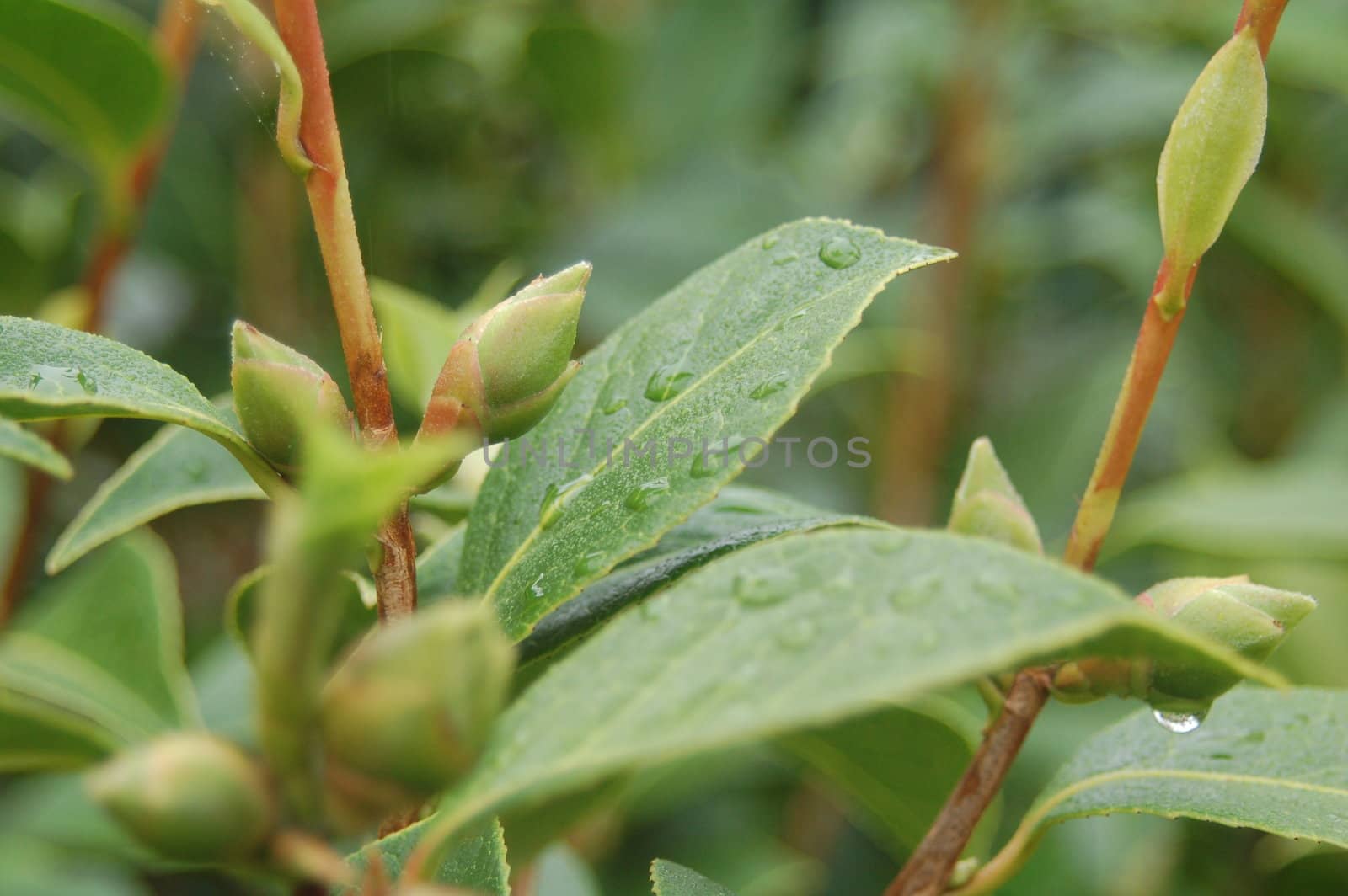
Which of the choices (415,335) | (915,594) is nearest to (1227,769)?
(915,594)

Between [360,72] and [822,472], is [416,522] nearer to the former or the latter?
[360,72]

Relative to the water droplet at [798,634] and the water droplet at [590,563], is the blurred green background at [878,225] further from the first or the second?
the water droplet at [798,634]

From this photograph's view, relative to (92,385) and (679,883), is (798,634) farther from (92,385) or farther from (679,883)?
(92,385)

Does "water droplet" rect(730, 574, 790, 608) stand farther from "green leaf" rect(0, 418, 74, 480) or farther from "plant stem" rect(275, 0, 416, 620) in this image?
"green leaf" rect(0, 418, 74, 480)

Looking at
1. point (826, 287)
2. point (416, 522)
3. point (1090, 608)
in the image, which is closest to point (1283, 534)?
point (416, 522)

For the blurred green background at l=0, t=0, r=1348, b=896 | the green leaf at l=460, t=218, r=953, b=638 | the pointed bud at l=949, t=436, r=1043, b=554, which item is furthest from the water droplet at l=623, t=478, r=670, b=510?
the blurred green background at l=0, t=0, r=1348, b=896

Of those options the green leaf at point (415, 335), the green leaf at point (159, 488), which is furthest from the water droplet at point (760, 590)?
the green leaf at point (415, 335)
